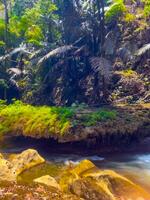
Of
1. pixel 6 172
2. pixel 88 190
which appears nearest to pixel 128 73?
pixel 6 172

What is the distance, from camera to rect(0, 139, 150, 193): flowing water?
11.6 m

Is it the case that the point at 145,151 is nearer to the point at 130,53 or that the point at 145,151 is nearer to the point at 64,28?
the point at 130,53

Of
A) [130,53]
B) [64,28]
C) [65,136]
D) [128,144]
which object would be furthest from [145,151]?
[64,28]

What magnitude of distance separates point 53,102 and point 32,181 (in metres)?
9.80

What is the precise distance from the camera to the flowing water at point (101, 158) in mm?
11620

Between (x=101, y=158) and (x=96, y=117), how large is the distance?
1.72 m

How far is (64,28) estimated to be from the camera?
21234 mm

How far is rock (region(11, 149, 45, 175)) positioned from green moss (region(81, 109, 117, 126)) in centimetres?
255

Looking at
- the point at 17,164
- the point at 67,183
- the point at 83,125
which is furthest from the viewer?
the point at 83,125

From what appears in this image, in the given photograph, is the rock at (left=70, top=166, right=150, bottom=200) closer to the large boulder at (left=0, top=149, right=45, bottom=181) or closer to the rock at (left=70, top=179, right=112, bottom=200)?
the rock at (left=70, top=179, right=112, bottom=200)

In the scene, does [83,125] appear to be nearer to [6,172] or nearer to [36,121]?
[36,121]

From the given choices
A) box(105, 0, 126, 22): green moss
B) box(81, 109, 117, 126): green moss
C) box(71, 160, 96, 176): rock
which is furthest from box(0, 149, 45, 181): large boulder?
box(105, 0, 126, 22): green moss

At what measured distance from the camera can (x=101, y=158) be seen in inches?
528

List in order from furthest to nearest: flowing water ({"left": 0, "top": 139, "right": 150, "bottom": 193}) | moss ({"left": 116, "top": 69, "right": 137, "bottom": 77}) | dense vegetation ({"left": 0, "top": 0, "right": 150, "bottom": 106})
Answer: moss ({"left": 116, "top": 69, "right": 137, "bottom": 77})
dense vegetation ({"left": 0, "top": 0, "right": 150, "bottom": 106})
flowing water ({"left": 0, "top": 139, "right": 150, "bottom": 193})
